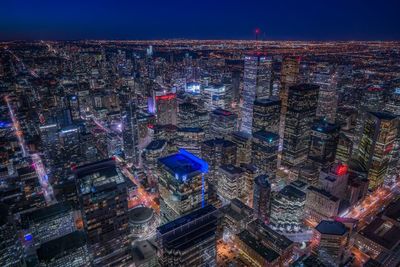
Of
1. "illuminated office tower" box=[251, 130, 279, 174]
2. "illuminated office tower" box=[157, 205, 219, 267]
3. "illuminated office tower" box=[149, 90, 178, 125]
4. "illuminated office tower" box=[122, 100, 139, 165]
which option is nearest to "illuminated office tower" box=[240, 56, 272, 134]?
"illuminated office tower" box=[149, 90, 178, 125]

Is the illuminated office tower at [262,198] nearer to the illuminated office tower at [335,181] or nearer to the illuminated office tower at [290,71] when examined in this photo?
the illuminated office tower at [335,181]

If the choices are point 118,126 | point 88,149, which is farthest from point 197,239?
point 118,126

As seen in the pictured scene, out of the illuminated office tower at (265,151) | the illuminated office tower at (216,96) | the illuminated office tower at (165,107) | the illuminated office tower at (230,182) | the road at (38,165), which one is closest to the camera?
the illuminated office tower at (230,182)

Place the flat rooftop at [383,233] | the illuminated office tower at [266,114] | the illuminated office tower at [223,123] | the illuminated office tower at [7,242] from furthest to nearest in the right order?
the illuminated office tower at [223,123]
the illuminated office tower at [266,114]
the flat rooftop at [383,233]
the illuminated office tower at [7,242]

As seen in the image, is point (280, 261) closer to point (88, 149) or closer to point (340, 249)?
point (340, 249)

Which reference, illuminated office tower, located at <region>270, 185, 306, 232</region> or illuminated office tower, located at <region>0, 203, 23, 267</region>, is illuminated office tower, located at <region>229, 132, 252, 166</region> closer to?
illuminated office tower, located at <region>270, 185, 306, 232</region>

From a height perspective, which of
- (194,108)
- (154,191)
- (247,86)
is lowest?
(154,191)

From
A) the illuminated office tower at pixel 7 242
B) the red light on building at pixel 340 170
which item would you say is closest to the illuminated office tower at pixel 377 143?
the red light on building at pixel 340 170
